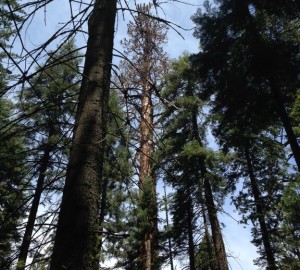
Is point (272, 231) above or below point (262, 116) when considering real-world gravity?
below

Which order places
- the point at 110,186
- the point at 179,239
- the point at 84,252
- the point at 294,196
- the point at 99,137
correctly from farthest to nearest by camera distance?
the point at 179,239 → the point at 110,186 → the point at 294,196 → the point at 99,137 → the point at 84,252

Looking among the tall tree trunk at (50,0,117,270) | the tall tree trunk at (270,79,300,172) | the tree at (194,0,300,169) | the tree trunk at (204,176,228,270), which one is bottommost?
the tall tree trunk at (50,0,117,270)

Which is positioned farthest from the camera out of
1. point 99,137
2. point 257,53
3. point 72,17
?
point 257,53

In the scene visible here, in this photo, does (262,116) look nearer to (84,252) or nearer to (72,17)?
(72,17)

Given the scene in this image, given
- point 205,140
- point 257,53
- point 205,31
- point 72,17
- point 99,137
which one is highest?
point 205,31

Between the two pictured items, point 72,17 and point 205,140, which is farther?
point 205,140

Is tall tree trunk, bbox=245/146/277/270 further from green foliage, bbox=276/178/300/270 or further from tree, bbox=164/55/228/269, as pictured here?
tree, bbox=164/55/228/269

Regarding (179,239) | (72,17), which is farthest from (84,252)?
(179,239)

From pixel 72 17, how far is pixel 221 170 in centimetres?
1385

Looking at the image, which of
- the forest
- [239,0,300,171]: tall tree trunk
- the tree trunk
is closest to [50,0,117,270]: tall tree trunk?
the forest

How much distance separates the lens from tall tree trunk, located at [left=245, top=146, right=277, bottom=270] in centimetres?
1306

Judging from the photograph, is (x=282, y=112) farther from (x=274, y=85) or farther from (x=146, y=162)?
(x=146, y=162)

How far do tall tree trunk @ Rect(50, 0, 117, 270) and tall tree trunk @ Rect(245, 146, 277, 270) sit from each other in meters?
12.7

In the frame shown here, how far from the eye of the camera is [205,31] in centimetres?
1039
